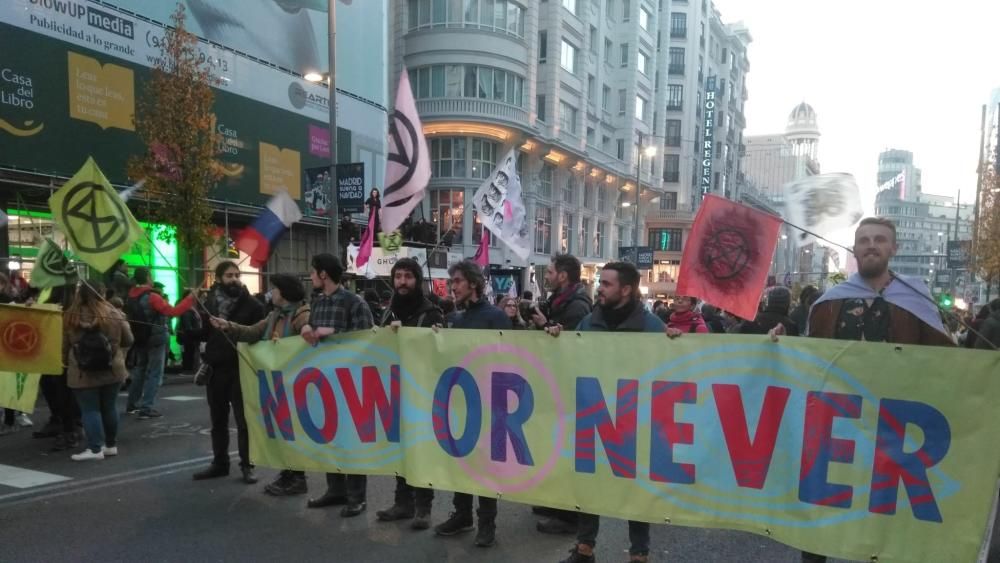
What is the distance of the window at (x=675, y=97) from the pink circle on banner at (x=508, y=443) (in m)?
59.0

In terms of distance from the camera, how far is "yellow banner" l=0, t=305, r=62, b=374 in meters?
5.76

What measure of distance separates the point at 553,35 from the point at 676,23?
2686 cm

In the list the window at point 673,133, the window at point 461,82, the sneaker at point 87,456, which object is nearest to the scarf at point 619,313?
the sneaker at point 87,456

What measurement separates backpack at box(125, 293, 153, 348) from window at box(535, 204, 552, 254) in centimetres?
2881

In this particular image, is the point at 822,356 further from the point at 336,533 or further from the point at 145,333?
the point at 145,333

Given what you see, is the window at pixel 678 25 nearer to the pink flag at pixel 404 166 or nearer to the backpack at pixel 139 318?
the backpack at pixel 139 318

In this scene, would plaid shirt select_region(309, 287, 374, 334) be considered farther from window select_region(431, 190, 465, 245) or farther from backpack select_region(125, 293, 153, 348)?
window select_region(431, 190, 465, 245)

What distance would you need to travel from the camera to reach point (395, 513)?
486 cm

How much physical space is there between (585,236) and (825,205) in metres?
40.0

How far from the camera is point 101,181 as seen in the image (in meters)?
4.84

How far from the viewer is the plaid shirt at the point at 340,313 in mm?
5008

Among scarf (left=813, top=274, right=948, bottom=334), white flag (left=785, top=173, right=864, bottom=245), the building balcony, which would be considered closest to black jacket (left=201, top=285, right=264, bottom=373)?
white flag (left=785, top=173, right=864, bottom=245)

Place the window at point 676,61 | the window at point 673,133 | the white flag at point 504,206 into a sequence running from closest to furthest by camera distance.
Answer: the white flag at point 504,206 → the window at point 673,133 → the window at point 676,61

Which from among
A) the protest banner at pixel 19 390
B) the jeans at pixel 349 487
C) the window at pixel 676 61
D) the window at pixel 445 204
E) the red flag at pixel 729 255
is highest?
the window at pixel 676 61
